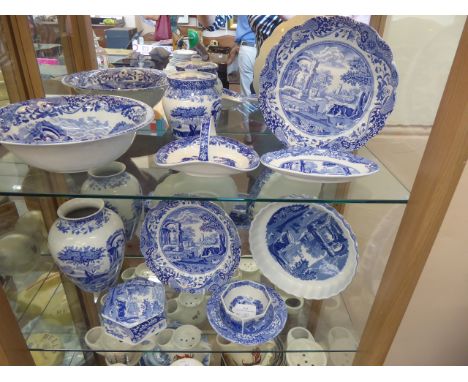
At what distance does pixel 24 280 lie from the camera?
0.74 meters

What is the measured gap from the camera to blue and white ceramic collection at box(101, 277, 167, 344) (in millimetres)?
651

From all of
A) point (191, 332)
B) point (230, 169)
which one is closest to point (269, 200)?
point (230, 169)

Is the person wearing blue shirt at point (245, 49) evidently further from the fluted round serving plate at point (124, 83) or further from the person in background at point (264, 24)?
the fluted round serving plate at point (124, 83)

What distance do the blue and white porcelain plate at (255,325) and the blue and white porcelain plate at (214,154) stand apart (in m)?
0.29

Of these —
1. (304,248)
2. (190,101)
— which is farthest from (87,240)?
(304,248)

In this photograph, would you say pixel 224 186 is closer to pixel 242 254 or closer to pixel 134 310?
pixel 242 254

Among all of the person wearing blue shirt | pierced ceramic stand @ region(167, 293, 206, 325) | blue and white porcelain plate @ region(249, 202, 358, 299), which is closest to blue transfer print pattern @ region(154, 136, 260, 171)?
blue and white porcelain plate @ region(249, 202, 358, 299)

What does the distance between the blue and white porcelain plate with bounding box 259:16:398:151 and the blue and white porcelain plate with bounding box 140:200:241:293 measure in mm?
223

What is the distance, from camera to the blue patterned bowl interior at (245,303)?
66 cm

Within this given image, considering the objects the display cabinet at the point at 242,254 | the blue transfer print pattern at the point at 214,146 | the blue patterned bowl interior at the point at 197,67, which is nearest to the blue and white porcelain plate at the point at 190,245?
the display cabinet at the point at 242,254

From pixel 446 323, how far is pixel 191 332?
0.63 metres

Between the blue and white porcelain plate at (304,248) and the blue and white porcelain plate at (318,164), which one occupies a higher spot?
the blue and white porcelain plate at (318,164)

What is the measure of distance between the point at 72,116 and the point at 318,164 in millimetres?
405

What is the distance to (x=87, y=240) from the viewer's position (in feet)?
1.96
